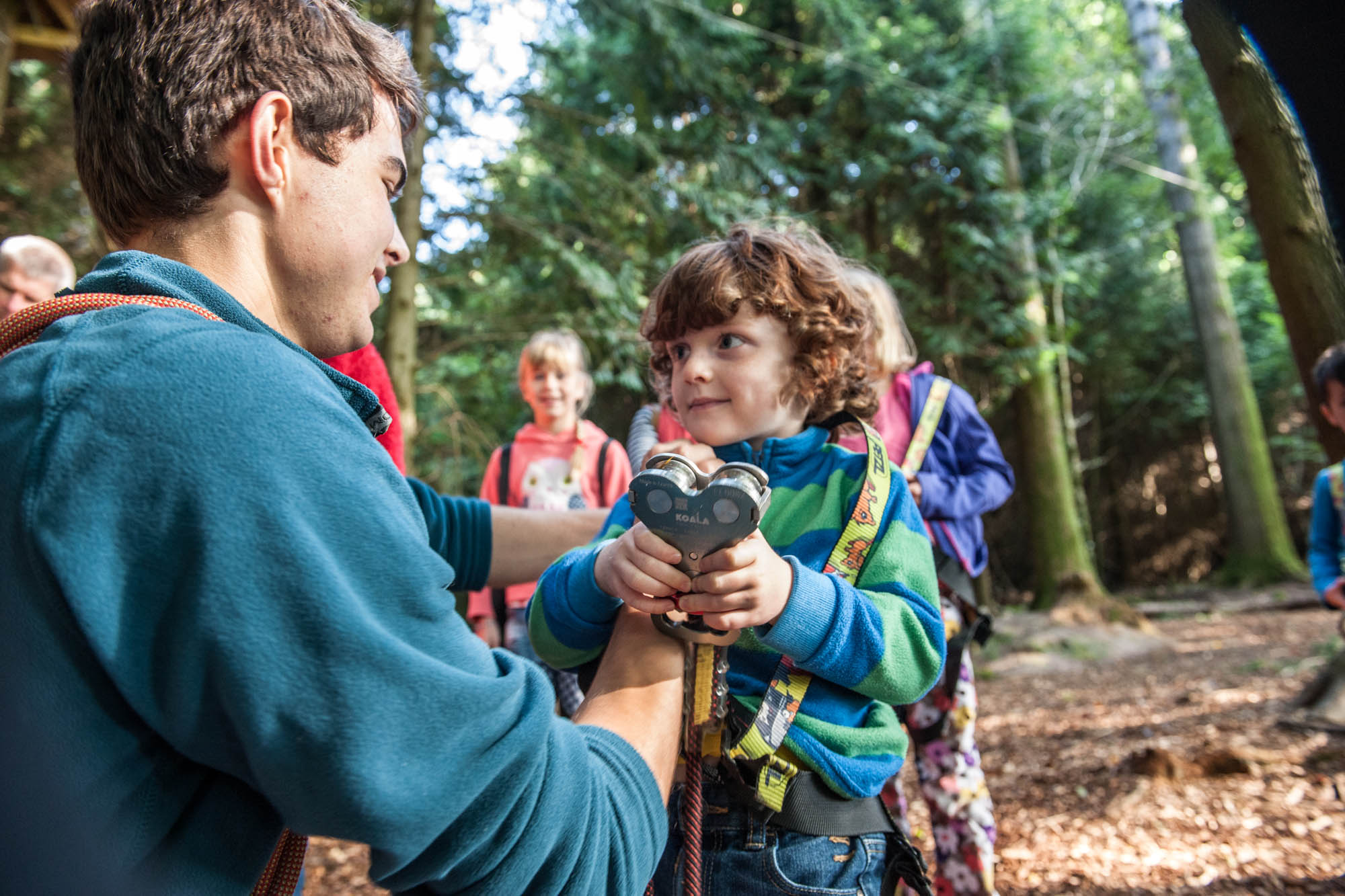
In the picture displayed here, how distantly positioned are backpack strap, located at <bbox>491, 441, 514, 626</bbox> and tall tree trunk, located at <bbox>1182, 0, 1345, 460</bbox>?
331 centimetres

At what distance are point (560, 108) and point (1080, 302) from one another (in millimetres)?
9219

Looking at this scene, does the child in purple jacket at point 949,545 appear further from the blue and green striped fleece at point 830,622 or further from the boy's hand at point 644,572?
the boy's hand at point 644,572

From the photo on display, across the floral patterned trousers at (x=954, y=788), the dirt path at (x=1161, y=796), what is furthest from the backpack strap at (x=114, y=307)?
the dirt path at (x=1161, y=796)

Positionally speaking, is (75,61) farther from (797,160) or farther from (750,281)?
(797,160)

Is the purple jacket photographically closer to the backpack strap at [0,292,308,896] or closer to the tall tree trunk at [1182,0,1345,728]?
the tall tree trunk at [1182,0,1345,728]

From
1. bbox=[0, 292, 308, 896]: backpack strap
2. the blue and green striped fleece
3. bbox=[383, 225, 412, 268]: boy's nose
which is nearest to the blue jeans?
the blue and green striped fleece

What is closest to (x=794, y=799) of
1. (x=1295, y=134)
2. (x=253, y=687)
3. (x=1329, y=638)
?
(x=253, y=687)

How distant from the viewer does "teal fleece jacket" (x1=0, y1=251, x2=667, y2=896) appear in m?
0.77

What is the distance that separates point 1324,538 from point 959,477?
86.8 inches

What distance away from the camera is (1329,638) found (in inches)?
302

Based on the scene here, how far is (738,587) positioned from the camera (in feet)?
4.14

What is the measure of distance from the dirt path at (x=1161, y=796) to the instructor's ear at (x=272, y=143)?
3504 mm

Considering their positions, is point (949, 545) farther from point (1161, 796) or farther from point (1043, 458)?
point (1043, 458)

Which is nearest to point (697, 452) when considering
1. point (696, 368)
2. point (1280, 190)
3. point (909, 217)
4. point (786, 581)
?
point (696, 368)
